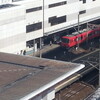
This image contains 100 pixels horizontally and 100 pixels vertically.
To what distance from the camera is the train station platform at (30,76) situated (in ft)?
87.8

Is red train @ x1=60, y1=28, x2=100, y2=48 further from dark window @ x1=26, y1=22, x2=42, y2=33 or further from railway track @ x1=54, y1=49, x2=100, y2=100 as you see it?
railway track @ x1=54, y1=49, x2=100, y2=100

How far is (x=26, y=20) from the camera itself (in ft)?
171

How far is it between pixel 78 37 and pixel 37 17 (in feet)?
19.3

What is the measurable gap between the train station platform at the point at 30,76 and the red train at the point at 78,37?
2102 cm

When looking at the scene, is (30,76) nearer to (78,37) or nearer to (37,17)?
(37,17)

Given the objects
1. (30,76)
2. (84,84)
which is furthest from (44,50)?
(30,76)

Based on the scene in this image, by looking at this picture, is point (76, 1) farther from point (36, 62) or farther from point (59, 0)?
point (36, 62)

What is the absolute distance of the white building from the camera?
154 feet

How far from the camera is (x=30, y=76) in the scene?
97.8 feet

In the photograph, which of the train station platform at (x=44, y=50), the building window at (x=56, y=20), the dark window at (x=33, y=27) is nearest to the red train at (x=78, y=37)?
the train station platform at (x=44, y=50)

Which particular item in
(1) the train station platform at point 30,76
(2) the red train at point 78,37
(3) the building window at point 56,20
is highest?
(1) the train station platform at point 30,76

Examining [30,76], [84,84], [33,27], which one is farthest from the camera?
[33,27]

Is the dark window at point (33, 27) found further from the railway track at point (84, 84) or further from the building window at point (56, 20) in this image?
the railway track at point (84, 84)

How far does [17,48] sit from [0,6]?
192 inches
